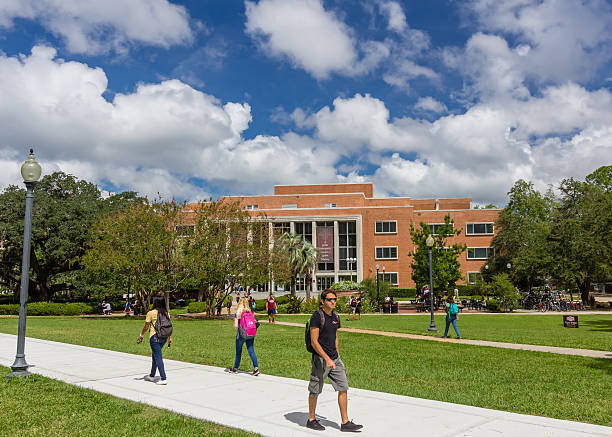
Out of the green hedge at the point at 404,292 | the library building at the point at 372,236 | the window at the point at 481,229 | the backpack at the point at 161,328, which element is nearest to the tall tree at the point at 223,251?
the backpack at the point at 161,328

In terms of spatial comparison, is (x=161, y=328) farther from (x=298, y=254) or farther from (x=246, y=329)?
(x=298, y=254)

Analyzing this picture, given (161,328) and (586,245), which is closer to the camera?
(161,328)

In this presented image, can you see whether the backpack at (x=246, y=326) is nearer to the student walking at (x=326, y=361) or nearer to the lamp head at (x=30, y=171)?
the student walking at (x=326, y=361)

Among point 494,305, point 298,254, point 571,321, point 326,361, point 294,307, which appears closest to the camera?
point 326,361

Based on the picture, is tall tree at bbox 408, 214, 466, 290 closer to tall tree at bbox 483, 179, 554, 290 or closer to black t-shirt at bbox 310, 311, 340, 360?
tall tree at bbox 483, 179, 554, 290

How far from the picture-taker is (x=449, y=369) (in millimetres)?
11867

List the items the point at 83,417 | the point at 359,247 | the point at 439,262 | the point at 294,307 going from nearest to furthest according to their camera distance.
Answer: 1. the point at 83,417
2. the point at 294,307
3. the point at 439,262
4. the point at 359,247

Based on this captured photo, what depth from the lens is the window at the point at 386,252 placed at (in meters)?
67.5

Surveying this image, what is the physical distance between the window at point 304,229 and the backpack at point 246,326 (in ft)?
193

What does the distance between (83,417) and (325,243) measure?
2414 inches

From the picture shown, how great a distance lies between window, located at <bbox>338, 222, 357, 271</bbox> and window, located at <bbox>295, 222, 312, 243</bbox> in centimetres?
396

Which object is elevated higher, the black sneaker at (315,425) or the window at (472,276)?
the window at (472,276)

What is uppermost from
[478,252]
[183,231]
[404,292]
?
[478,252]

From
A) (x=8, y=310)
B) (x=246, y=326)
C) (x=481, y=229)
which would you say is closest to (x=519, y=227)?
(x=481, y=229)
